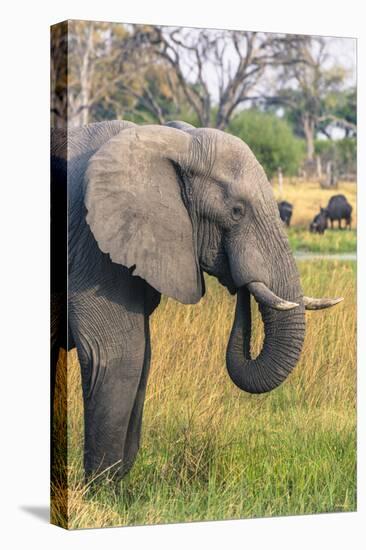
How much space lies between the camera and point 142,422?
11.4 m

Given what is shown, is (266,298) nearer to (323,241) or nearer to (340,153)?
(323,241)

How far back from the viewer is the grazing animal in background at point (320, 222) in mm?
12362

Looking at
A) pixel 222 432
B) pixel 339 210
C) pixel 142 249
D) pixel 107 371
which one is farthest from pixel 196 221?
pixel 339 210

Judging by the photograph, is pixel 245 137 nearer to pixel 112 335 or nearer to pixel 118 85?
pixel 118 85

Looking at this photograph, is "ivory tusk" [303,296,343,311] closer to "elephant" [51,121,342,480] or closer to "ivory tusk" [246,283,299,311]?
"elephant" [51,121,342,480]

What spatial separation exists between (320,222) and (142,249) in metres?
1.94

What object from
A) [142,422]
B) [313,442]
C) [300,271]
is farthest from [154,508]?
[300,271]

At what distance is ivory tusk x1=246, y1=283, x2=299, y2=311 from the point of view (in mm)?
10867

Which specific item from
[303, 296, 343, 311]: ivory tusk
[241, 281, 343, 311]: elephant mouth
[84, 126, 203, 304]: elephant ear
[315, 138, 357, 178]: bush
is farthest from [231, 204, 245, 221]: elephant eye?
[315, 138, 357, 178]: bush

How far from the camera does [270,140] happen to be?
12.4 metres

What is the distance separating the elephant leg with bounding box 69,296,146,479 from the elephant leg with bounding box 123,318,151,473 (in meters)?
0.14

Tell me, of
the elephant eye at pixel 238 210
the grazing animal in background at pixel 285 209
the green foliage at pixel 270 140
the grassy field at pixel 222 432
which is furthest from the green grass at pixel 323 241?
the elephant eye at pixel 238 210

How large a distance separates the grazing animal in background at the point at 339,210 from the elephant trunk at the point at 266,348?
1.47m

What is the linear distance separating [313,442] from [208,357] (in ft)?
3.08
